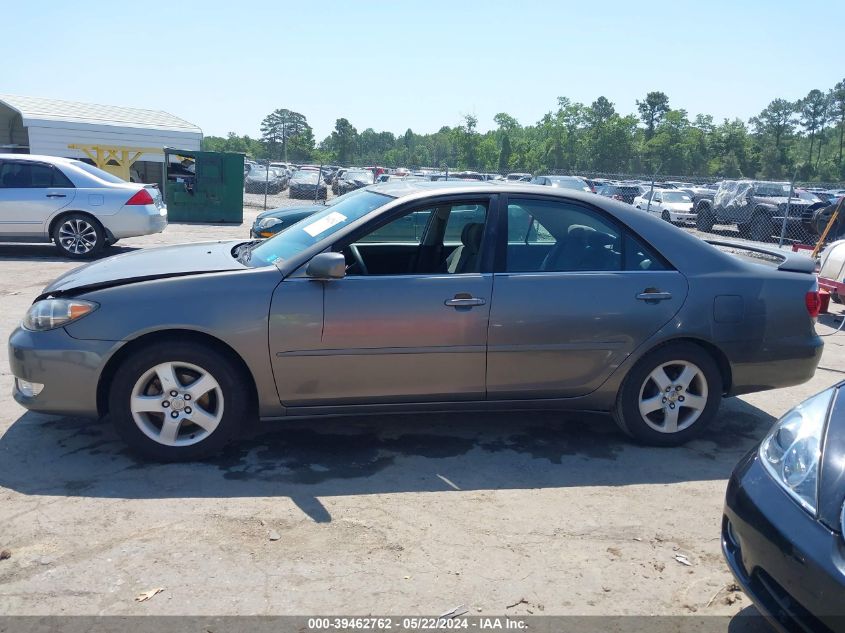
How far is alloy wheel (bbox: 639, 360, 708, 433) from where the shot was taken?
4758mm

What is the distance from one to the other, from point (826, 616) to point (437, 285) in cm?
265

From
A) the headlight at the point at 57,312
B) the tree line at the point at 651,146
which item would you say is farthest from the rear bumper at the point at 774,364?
the tree line at the point at 651,146

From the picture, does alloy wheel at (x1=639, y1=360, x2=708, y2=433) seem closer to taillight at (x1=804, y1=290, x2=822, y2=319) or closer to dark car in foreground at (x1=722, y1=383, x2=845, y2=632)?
taillight at (x1=804, y1=290, x2=822, y2=319)

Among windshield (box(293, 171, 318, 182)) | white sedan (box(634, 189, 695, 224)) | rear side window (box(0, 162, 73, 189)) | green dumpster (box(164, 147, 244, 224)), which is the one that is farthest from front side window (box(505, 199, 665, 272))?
windshield (box(293, 171, 318, 182))

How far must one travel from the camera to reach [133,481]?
13.3ft

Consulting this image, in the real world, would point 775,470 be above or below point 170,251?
below

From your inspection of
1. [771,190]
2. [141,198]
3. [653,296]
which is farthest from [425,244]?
[771,190]

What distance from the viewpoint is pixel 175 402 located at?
166 inches

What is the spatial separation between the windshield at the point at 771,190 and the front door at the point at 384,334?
67.7 ft

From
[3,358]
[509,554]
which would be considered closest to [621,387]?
[509,554]

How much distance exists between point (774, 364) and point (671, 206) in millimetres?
22704

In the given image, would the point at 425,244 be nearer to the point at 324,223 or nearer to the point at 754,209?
the point at 324,223

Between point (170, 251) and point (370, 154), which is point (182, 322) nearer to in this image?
point (170, 251)

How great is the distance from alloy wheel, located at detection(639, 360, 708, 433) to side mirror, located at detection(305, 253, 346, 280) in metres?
2.00
